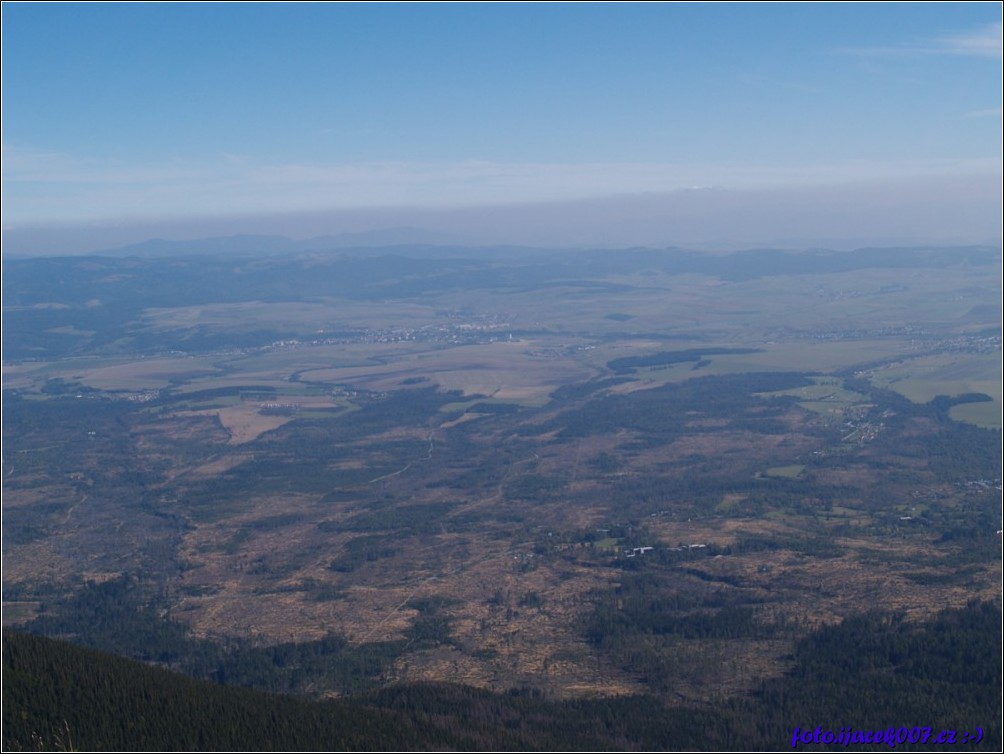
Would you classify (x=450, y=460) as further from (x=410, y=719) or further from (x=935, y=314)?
(x=935, y=314)

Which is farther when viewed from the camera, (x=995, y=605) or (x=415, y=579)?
(x=415, y=579)

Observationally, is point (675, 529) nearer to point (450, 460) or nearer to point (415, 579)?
point (415, 579)

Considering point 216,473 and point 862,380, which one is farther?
point 862,380

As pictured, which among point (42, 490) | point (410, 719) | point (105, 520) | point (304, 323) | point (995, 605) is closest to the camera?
point (410, 719)

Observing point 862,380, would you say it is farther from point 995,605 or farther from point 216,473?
point 995,605

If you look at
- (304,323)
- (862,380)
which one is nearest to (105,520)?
(862,380)

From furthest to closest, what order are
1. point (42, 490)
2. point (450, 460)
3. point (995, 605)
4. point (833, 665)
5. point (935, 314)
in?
point (935, 314), point (450, 460), point (42, 490), point (995, 605), point (833, 665)

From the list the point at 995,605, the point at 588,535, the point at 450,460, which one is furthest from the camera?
the point at 450,460

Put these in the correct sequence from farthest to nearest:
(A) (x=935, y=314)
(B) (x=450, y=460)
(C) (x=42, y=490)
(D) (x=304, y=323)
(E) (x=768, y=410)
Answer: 1. (D) (x=304, y=323)
2. (A) (x=935, y=314)
3. (E) (x=768, y=410)
4. (B) (x=450, y=460)
5. (C) (x=42, y=490)

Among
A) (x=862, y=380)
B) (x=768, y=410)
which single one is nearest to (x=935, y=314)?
(x=862, y=380)
